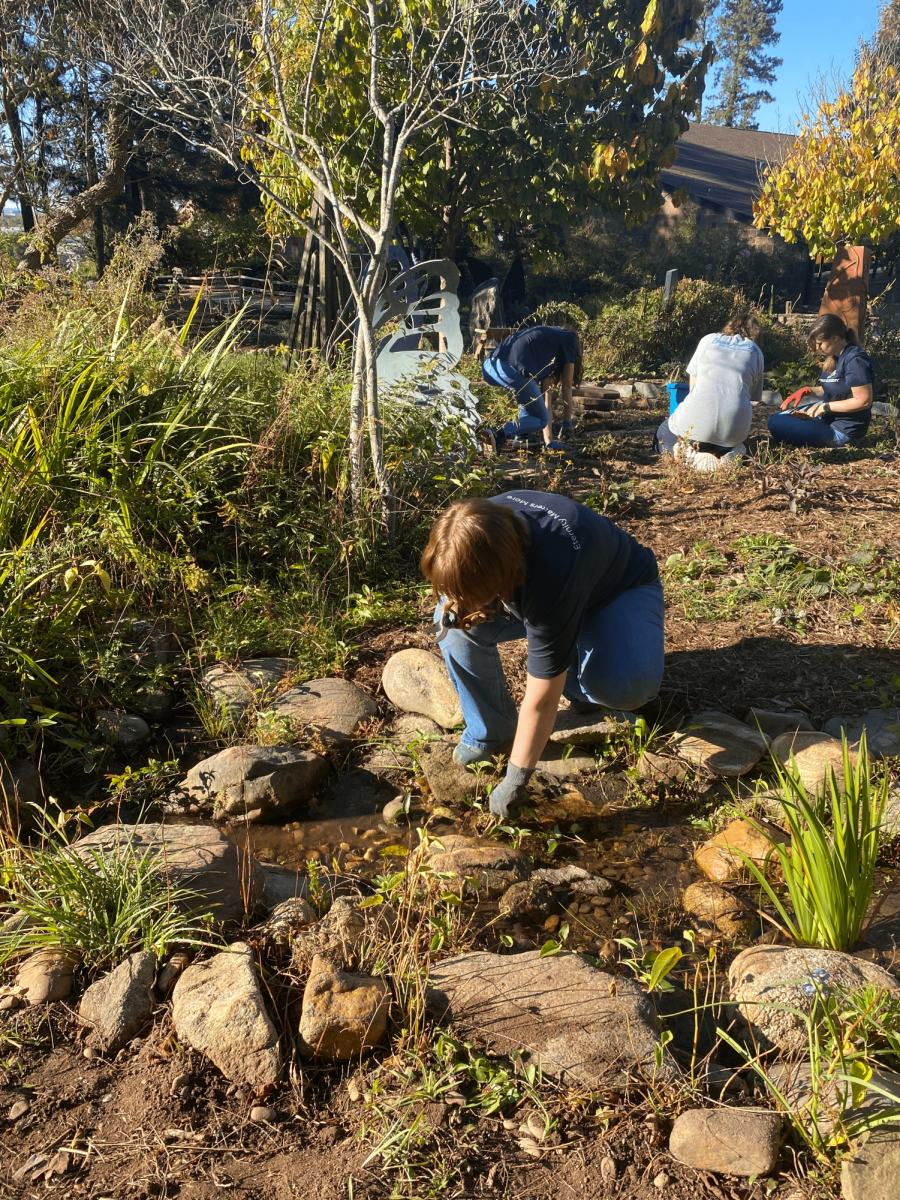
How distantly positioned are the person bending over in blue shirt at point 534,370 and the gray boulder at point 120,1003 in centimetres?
516

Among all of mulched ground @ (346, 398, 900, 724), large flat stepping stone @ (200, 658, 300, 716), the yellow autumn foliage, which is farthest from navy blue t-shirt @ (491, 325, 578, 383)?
the yellow autumn foliage

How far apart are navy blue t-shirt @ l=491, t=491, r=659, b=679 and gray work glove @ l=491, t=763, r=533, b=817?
0.42 m

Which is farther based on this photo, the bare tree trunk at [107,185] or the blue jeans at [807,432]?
the bare tree trunk at [107,185]

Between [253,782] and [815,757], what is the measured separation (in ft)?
6.72

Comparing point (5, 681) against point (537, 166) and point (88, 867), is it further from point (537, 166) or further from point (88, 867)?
point (537, 166)

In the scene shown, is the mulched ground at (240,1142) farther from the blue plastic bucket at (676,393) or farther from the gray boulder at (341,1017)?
the blue plastic bucket at (676,393)

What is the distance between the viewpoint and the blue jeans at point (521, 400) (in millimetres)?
6801

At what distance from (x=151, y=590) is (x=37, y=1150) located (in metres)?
2.49

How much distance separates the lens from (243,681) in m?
3.67

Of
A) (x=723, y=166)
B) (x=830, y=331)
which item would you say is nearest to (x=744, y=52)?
(x=723, y=166)

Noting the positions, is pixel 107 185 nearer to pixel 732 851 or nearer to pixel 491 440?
pixel 491 440

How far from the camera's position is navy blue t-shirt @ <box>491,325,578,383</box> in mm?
6781

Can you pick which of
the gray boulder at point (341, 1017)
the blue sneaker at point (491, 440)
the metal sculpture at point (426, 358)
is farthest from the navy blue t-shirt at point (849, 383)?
the gray boulder at point (341, 1017)

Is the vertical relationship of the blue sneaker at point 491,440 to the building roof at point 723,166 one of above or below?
below
